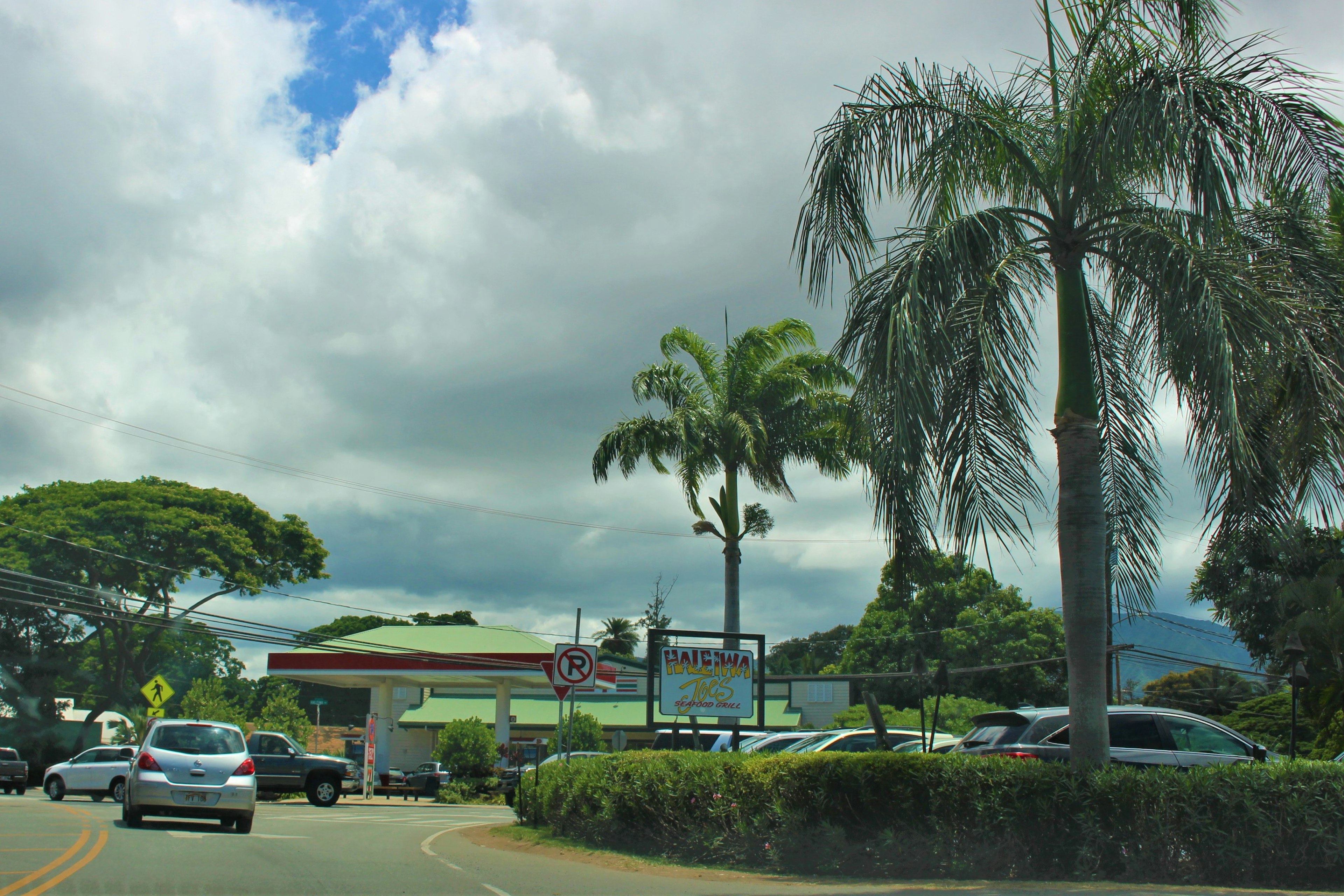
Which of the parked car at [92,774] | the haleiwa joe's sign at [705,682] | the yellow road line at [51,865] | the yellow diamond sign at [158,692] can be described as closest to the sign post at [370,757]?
the yellow diamond sign at [158,692]

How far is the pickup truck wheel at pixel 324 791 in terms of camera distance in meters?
26.8

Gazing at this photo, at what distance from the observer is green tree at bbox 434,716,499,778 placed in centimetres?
3747

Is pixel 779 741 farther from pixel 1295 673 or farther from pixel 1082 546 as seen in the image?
pixel 1082 546

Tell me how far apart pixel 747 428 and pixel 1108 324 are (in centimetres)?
1016

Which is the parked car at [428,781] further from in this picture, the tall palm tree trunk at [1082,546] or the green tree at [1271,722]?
the tall palm tree trunk at [1082,546]

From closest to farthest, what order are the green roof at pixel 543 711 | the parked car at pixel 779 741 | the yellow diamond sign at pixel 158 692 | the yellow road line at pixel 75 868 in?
1. the yellow road line at pixel 75 868
2. the parked car at pixel 779 741
3. the yellow diamond sign at pixel 158 692
4. the green roof at pixel 543 711

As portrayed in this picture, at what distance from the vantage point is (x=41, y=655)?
149 feet

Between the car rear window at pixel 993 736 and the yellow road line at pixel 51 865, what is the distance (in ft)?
34.7

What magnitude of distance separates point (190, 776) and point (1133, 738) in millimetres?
13004

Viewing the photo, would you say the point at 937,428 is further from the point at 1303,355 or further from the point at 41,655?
the point at 41,655

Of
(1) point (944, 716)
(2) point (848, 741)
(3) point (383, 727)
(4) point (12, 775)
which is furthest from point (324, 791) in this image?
(1) point (944, 716)

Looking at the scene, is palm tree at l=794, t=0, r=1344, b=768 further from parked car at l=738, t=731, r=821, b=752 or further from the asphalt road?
parked car at l=738, t=731, r=821, b=752

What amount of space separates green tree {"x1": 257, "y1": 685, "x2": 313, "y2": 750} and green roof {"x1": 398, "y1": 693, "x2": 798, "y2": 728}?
17.5ft

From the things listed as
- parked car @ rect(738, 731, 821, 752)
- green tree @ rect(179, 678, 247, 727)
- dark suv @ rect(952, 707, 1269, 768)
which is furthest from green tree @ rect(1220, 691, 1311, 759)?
green tree @ rect(179, 678, 247, 727)
